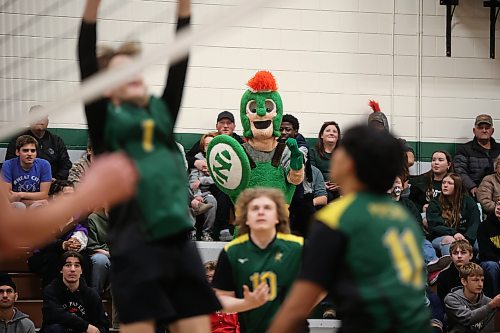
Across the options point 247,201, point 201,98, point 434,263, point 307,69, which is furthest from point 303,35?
point 247,201

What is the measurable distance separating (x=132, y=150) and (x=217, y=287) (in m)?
2.32

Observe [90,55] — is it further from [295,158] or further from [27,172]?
[27,172]

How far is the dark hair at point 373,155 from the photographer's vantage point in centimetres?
369

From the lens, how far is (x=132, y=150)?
364cm

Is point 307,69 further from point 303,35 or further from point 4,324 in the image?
point 4,324

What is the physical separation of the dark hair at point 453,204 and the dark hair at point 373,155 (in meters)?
6.96

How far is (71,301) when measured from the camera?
870 cm

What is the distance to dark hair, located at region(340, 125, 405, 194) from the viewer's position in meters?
3.69

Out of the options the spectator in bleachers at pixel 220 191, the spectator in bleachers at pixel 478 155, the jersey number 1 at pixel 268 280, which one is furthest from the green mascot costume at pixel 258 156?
the spectator in bleachers at pixel 478 155

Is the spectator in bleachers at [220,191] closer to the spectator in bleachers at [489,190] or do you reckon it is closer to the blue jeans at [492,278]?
the blue jeans at [492,278]

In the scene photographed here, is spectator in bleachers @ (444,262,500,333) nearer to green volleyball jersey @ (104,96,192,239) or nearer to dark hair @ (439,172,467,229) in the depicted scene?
dark hair @ (439,172,467,229)

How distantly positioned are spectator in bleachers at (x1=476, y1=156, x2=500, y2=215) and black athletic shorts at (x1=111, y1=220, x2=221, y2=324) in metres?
7.43

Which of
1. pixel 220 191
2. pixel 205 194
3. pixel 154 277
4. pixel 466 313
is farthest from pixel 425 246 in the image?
pixel 154 277

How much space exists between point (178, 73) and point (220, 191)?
5755 mm
